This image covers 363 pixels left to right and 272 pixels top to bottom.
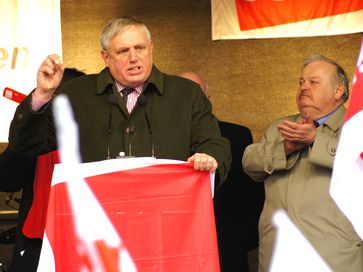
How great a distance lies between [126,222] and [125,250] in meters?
0.10

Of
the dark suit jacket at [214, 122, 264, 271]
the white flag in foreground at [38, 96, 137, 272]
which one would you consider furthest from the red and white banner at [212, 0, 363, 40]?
the white flag in foreground at [38, 96, 137, 272]

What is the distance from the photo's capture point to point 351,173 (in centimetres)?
212

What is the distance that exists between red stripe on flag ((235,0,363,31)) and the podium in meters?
2.50

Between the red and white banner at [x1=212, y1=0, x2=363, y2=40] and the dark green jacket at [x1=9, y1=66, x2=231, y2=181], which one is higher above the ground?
the red and white banner at [x1=212, y1=0, x2=363, y2=40]

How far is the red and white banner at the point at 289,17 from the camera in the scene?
4.67 meters

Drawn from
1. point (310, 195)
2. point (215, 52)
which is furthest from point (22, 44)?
point (310, 195)

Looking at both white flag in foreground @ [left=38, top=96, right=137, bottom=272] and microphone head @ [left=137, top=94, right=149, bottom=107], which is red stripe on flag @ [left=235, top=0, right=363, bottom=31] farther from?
white flag in foreground @ [left=38, top=96, right=137, bottom=272]

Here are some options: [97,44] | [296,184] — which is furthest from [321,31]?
[296,184]

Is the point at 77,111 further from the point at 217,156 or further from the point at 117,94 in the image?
the point at 217,156

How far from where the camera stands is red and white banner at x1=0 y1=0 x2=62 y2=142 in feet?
14.5

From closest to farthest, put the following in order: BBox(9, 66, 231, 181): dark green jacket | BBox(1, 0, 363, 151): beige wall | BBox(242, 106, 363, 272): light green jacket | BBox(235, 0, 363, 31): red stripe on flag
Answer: BBox(9, 66, 231, 181): dark green jacket
BBox(242, 106, 363, 272): light green jacket
BBox(235, 0, 363, 31): red stripe on flag
BBox(1, 0, 363, 151): beige wall

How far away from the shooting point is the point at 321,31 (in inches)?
186

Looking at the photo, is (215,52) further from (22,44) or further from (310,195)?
(310,195)

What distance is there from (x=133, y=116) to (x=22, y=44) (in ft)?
6.97
